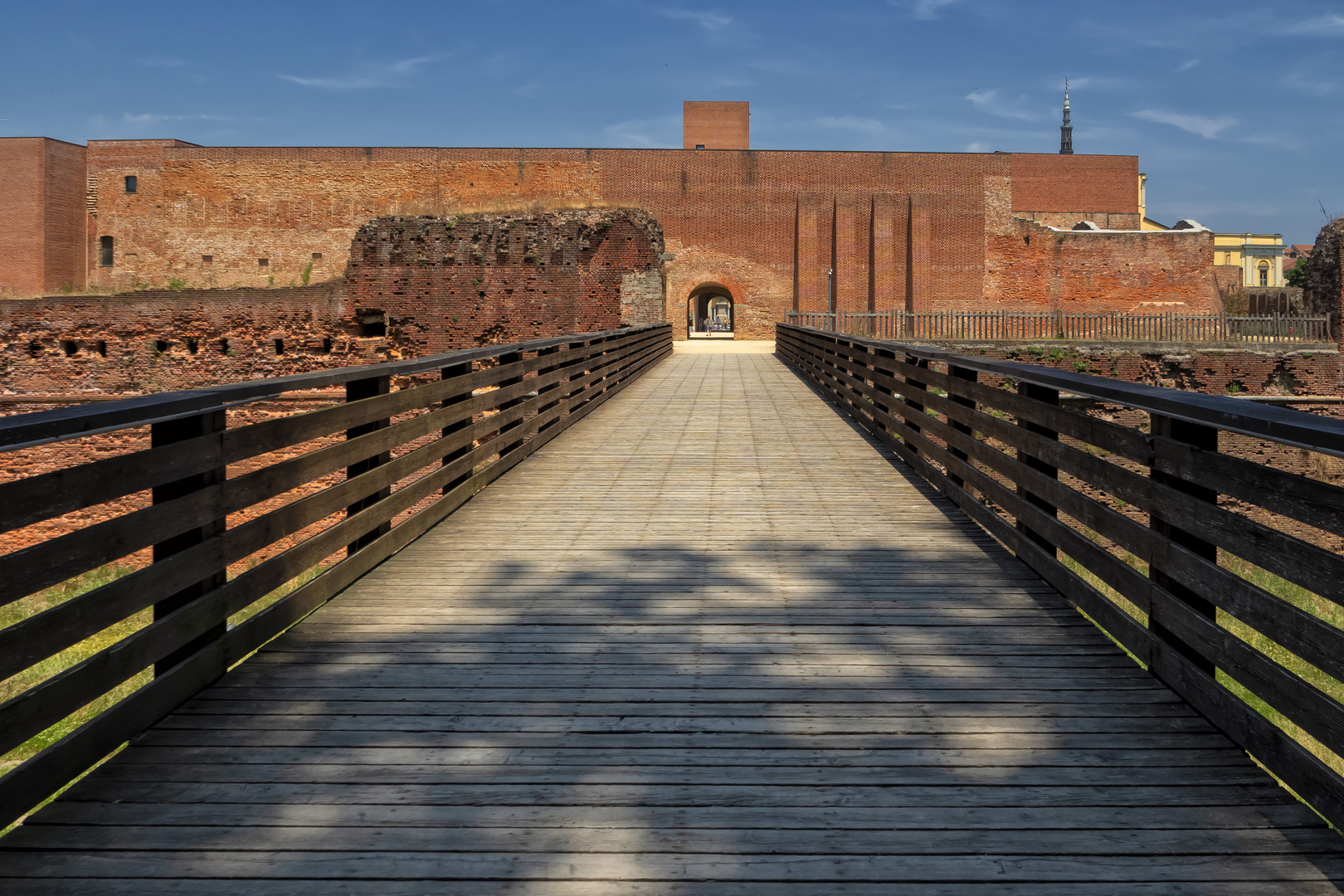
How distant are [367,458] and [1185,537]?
137 inches

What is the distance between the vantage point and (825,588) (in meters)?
4.34

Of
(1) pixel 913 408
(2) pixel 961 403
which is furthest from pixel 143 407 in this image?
(1) pixel 913 408

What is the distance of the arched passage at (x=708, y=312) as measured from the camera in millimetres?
42156

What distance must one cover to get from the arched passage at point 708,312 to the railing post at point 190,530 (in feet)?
126

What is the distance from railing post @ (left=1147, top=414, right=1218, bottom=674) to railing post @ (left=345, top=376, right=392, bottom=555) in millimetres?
3399

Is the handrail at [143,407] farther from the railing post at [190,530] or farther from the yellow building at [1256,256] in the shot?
the yellow building at [1256,256]

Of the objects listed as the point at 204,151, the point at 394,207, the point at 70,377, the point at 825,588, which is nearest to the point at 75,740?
the point at 825,588

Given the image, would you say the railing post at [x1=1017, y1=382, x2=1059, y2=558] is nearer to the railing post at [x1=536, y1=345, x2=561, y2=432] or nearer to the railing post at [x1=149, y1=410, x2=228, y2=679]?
the railing post at [x1=149, y1=410, x2=228, y2=679]

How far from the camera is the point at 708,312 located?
7162 cm

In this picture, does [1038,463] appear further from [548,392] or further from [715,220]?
[715,220]

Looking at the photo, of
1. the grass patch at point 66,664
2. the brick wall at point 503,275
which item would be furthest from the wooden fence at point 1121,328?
the grass patch at point 66,664

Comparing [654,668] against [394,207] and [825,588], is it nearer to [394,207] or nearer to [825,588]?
[825,588]

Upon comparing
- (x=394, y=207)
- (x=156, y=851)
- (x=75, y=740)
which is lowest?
(x=156, y=851)

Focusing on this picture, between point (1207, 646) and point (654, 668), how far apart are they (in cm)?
174
